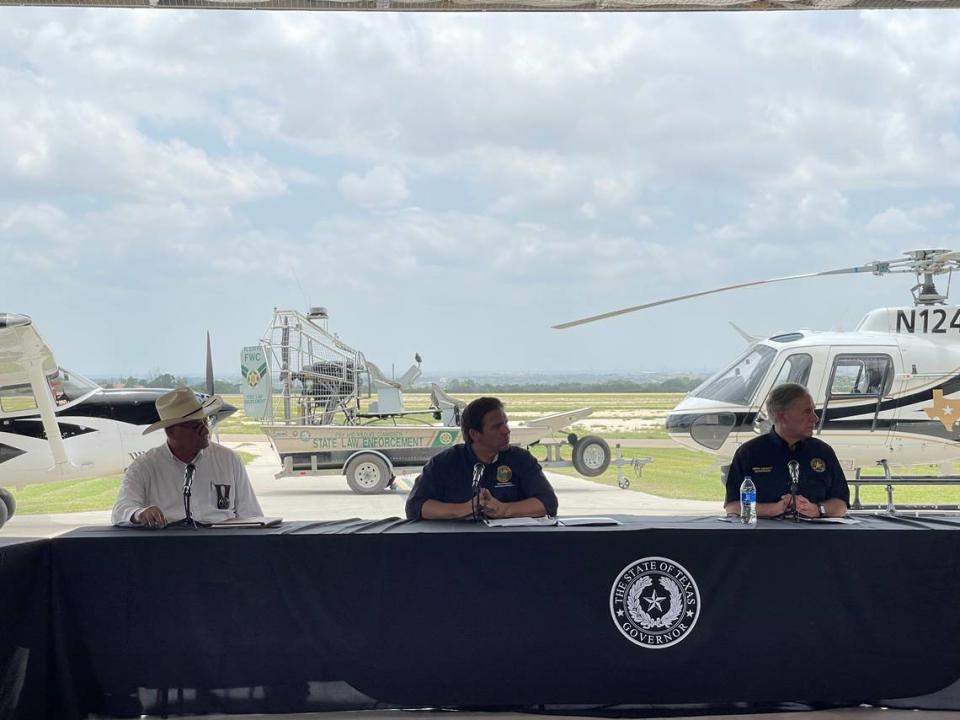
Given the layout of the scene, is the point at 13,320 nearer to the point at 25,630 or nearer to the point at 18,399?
the point at 18,399

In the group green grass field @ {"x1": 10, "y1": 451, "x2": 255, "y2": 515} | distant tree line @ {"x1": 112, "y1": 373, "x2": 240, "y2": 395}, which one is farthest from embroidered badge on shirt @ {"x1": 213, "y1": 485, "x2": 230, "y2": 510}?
green grass field @ {"x1": 10, "y1": 451, "x2": 255, "y2": 515}

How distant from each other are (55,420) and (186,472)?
8.82 meters

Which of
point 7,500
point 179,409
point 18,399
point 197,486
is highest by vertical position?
point 18,399

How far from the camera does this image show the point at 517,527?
357 cm

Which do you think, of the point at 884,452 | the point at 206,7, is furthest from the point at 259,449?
the point at 206,7

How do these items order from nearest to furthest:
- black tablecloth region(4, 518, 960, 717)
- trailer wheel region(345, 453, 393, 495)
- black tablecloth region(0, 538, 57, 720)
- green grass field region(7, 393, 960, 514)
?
1. black tablecloth region(0, 538, 57, 720)
2. black tablecloth region(4, 518, 960, 717)
3. trailer wheel region(345, 453, 393, 495)
4. green grass field region(7, 393, 960, 514)

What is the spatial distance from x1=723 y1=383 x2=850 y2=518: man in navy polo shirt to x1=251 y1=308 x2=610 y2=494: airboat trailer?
1309 cm

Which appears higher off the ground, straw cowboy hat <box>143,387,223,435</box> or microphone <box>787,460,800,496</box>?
straw cowboy hat <box>143,387,223,435</box>

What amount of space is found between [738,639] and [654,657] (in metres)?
0.31

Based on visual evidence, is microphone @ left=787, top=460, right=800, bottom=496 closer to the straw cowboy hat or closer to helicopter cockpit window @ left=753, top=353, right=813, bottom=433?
the straw cowboy hat

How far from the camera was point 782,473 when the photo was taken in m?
4.04

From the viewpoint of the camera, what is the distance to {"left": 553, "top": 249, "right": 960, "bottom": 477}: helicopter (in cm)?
1076

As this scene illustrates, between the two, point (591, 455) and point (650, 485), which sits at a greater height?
point (591, 455)

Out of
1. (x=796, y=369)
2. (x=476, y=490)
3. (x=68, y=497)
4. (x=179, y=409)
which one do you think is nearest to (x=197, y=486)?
(x=179, y=409)
